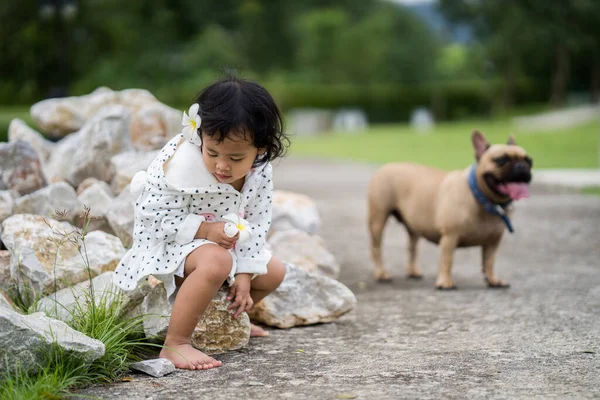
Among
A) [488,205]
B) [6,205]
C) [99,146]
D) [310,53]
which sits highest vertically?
[310,53]

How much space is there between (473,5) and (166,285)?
41.2 m

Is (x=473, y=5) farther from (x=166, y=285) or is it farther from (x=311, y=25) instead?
(x=166, y=285)

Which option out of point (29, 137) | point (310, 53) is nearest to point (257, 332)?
point (29, 137)

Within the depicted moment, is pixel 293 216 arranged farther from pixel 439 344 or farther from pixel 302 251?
pixel 439 344

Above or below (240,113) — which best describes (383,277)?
below

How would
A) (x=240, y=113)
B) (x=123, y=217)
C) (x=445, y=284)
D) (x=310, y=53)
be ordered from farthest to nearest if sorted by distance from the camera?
(x=310, y=53)
(x=445, y=284)
(x=123, y=217)
(x=240, y=113)

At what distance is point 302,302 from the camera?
4.21 m

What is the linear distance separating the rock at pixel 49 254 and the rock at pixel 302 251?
3.52 feet

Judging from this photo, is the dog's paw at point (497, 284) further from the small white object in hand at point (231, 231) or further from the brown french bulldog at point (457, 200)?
the small white object in hand at point (231, 231)

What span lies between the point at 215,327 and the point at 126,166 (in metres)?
1.71

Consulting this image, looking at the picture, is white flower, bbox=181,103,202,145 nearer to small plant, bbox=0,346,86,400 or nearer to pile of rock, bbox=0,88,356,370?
pile of rock, bbox=0,88,356,370

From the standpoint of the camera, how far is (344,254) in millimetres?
6734

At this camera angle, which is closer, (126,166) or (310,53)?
(126,166)

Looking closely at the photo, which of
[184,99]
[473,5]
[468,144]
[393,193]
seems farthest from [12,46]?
[393,193]
